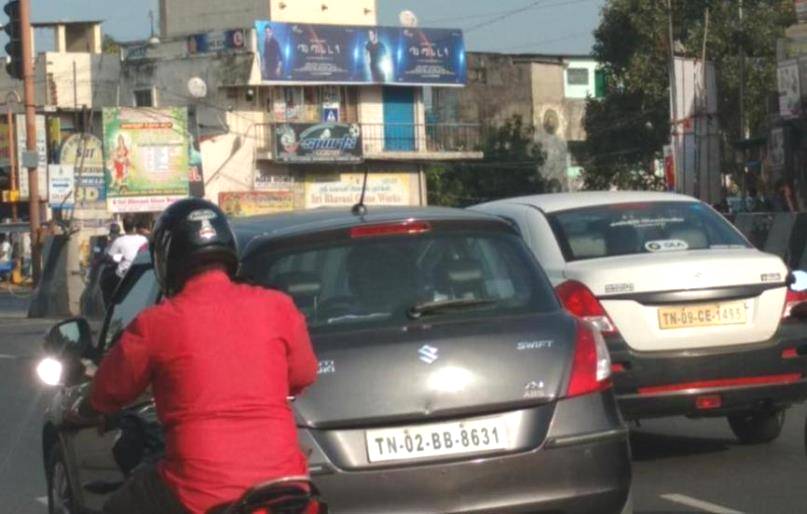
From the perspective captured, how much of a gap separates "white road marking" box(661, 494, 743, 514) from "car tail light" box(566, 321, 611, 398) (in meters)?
2.05

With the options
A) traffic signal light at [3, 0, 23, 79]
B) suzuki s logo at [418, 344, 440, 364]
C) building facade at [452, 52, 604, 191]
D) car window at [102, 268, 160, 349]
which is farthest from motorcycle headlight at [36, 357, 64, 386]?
building facade at [452, 52, 604, 191]

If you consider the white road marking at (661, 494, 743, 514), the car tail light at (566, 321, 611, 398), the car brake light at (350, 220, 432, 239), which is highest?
the car brake light at (350, 220, 432, 239)

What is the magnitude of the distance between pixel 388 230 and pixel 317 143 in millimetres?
56655

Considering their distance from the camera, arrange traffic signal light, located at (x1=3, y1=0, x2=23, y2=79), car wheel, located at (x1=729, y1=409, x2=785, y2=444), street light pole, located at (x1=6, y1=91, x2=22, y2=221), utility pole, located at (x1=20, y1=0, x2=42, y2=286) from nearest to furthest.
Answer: car wheel, located at (x1=729, y1=409, x2=785, y2=444)
traffic signal light, located at (x1=3, y1=0, x2=23, y2=79)
utility pole, located at (x1=20, y1=0, x2=42, y2=286)
street light pole, located at (x1=6, y1=91, x2=22, y2=221)

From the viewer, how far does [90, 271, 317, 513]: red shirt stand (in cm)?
432

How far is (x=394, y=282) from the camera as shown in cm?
667

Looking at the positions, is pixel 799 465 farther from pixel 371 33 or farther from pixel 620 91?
pixel 371 33

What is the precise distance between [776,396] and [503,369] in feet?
12.1

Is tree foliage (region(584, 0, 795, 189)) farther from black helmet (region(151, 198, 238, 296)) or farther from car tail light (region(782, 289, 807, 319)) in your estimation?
black helmet (region(151, 198, 238, 296))

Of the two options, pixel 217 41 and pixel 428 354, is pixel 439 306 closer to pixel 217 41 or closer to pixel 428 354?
pixel 428 354

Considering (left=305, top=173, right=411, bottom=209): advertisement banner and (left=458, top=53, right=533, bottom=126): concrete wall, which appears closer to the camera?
(left=305, top=173, right=411, bottom=209): advertisement banner

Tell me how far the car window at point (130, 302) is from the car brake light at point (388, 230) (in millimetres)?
965

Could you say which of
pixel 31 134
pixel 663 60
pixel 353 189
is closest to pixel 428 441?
pixel 31 134

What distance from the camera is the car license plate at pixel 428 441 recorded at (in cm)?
624
